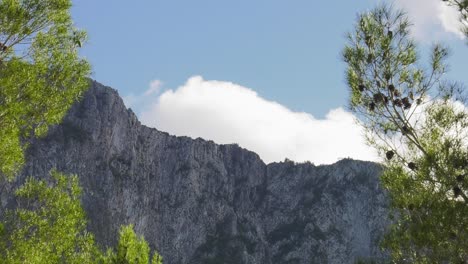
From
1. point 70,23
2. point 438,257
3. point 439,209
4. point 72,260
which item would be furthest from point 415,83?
point 72,260

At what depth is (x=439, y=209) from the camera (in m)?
21.6

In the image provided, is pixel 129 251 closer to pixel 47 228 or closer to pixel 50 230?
pixel 50 230

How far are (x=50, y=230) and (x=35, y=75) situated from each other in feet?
24.8

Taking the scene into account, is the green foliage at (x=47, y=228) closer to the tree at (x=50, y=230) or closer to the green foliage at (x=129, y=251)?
the tree at (x=50, y=230)

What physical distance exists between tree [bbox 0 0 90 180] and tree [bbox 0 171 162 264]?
268 cm

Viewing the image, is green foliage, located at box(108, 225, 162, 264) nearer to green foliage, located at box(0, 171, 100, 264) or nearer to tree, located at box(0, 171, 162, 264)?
tree, located at box(0, 171, 162, 264)

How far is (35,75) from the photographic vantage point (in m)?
23.4

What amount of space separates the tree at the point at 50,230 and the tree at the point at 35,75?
8.81 feet

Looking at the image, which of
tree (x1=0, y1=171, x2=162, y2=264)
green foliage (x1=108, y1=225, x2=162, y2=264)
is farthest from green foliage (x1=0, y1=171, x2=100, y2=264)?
green foliage (x1=108, y1=225, x2=162, y2=264)

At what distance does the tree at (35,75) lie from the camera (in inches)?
862

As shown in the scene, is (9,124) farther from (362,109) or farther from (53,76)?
(362,109)

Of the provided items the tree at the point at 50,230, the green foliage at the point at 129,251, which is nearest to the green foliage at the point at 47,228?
the tree at the point at 50,230

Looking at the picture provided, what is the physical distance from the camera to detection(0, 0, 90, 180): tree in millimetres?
21891

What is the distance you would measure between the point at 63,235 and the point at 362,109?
1557 cm
